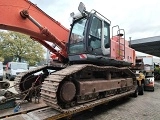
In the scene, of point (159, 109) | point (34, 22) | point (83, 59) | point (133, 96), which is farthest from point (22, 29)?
point (133, 96)

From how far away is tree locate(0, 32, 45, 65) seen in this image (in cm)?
3325

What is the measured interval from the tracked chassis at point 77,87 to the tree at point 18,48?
29.4 metres

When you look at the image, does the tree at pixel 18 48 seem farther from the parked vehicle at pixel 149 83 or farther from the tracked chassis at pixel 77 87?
the tracked chassis at pixel 77 87

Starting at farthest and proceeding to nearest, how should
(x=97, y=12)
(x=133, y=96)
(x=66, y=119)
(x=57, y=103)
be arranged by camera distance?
(x=133, y=96), (x=97, y=12), (x=66, y=119), (x=57, y=103)

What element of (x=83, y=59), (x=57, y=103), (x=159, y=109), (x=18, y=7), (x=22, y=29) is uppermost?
(x=18, y=7)

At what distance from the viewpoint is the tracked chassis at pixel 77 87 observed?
172 inches

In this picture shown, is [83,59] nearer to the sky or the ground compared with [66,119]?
nearer to the sky

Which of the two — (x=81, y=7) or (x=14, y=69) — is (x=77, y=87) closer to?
(x=81, y=7)

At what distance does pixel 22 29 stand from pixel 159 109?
217 inches

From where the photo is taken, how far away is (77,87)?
197 inches

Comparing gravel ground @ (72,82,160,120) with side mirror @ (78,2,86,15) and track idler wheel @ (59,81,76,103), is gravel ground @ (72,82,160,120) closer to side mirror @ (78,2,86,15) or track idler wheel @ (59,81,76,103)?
track idler wheel @ (59,81,76,103)

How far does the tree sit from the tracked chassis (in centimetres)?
2943

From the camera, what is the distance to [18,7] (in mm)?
4934

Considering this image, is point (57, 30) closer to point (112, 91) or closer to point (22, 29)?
point (22, 29)
